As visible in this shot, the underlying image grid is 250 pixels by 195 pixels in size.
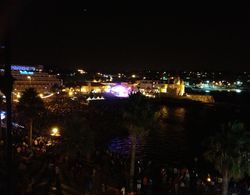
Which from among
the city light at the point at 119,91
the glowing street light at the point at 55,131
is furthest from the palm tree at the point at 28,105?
the city light at the point at 119,91

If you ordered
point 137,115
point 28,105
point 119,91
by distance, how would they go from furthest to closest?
1. point 119,91
2. point 28,105
3. point 137,115

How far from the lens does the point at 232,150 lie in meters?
18.7

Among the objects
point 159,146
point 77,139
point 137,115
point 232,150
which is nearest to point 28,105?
point 77,139

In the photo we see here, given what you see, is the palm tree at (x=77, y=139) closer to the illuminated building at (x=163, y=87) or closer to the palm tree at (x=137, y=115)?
the palm tree at (x=137, y=115)

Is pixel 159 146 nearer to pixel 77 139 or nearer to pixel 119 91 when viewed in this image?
pixel 77 139

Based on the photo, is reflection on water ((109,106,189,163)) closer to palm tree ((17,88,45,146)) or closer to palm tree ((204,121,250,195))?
palm tree ((17,88,45,146))

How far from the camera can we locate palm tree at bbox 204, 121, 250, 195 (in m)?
18.6

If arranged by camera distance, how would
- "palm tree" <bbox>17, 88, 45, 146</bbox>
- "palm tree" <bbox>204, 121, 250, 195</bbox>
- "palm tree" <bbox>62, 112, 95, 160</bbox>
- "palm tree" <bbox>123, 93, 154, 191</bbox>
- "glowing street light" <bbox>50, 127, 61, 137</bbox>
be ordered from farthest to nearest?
"glowing street light" <bbox>50, 127, 61, 137</bbox> → "palm tree" <bbox>17, 88, 45, 146</bbox> → "palm tree" <bbox>62, 112, 95, 160</bbox> → "palm tree" <bbox>123, 93, 154, 191</bbox> → "palm tree" <bbox>204, 121, 250, 195</bbox>

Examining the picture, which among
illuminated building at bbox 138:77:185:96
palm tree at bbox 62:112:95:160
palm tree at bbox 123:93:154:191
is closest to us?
palm tree at bbox 123:93:154:191

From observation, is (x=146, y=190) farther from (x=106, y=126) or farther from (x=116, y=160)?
(x=106, y=126)

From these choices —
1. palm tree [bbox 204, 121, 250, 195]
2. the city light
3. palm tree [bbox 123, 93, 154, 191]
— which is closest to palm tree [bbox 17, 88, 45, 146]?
palm tree [bbox 123, 93, 154, 191]

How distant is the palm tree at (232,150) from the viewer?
731 inches

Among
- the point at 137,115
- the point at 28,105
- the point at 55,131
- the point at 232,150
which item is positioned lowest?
the point at 55,131

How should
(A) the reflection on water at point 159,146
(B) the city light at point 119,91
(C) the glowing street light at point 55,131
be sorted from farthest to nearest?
(B) the city light at point 119,91
(A) the reflection on water at point 159,146
(C) the glowing street light at point 55,131
